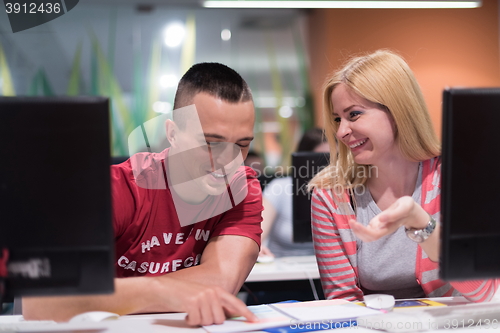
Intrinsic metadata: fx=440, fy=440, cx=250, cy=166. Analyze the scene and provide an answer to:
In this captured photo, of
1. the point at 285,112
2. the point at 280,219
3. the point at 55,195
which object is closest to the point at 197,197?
Answer: the point at 55,195

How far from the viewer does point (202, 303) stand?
0.96m

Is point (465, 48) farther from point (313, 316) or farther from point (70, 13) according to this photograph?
point (313, 316)

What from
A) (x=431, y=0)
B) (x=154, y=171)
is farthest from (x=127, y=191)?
(x=431, y=0)

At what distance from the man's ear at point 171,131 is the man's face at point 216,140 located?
42 mm

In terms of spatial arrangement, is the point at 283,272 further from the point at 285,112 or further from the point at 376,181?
the point at 285,112

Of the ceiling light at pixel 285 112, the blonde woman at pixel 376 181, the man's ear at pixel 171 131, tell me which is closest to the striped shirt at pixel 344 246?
the blonde woman at pixel 376 181

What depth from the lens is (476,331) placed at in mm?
878

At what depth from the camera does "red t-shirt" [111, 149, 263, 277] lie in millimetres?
1320

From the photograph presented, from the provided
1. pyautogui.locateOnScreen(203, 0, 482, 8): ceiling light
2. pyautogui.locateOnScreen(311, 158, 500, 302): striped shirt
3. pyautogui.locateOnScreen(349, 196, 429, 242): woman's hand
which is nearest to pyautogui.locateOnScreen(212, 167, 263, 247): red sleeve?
pyautogui.locateOnScreen(311, 158, 500, 302): striped shirt

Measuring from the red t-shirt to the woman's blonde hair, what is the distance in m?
0.40

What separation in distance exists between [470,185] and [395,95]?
2.12ft

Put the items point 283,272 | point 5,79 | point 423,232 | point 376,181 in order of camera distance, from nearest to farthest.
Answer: point 423,232 < point 376,181 < point 283,272 < point 5,79

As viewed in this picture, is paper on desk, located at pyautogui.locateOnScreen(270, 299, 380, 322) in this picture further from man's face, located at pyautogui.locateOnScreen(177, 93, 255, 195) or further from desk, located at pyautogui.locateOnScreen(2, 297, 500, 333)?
man's face, located at pyautogui.locateOnScreen(177, 93, 255, 195)

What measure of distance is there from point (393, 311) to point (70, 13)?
4.52m
